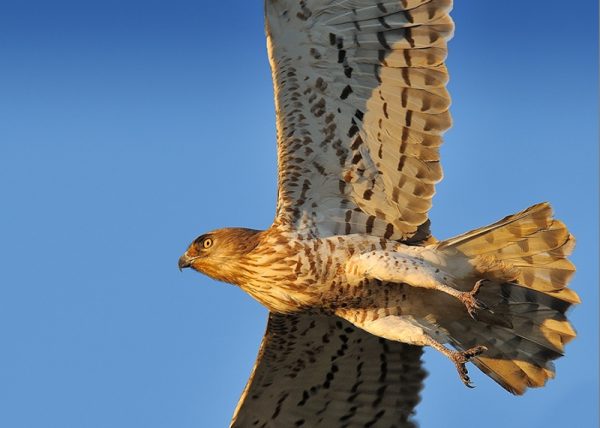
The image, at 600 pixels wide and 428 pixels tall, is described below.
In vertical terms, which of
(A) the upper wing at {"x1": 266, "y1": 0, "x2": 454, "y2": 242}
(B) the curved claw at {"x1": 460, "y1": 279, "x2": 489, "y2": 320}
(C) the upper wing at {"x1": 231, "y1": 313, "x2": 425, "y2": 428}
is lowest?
(C) the upper wing at {"x1": 231, "y1": 313, "x2": 425, "y2": 428}

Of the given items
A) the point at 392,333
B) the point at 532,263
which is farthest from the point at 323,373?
the point at 532,263

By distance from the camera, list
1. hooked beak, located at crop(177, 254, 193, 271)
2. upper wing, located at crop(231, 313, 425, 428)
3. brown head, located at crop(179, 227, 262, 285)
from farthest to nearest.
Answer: upper wing, located at crop(231, 313, 425, 428) < hooked beak, located at crop(177, 254, 193, 271) < brown head, located at crop(179, 227, 262, 285)

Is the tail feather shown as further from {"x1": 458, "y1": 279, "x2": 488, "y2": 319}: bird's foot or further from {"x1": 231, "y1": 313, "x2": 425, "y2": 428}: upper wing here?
{"x1": 231, "y1": 313, "x2": 425, "y2": 428}: upper wing

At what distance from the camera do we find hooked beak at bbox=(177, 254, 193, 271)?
31.6 ft

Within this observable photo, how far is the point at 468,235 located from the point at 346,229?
948 mm

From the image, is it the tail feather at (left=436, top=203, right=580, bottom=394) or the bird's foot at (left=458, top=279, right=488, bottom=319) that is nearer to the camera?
the bird's foot at (left=458, top=279, right=488, bottom=319)

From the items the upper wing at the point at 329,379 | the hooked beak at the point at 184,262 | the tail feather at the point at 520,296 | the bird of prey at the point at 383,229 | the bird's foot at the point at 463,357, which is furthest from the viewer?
the upper wing at the point at 329,379

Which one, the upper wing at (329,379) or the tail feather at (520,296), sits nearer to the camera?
the tail feather at (520,296)

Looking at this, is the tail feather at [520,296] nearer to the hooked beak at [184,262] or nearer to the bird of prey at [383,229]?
the bird of prey at [383,229]

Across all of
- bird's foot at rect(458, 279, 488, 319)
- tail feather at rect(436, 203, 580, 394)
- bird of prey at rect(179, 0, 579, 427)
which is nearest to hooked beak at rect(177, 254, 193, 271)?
bird of prey at rect(179, 0, 579, 427)

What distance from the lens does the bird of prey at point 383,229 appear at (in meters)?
8.86

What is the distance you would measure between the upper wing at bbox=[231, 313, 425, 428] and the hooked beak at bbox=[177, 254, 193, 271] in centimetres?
82

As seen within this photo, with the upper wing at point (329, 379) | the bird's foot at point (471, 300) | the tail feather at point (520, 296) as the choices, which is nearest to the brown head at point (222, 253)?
the upper wing at point (329, 379)

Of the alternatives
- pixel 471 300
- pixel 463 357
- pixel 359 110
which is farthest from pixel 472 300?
pixel 359 110
